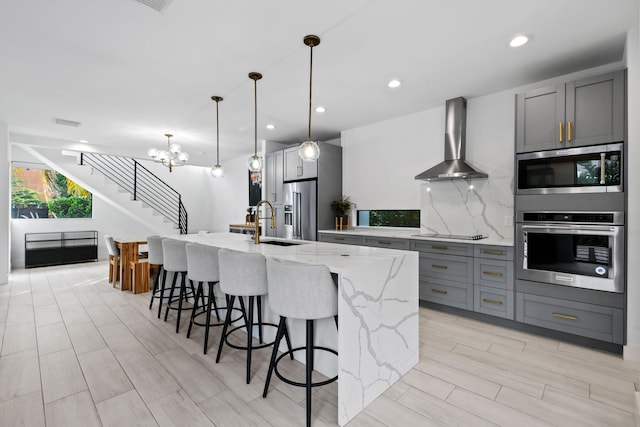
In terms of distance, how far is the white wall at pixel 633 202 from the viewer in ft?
7.66

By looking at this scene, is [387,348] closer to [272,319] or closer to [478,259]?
[272,319]

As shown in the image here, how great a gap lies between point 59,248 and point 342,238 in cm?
651

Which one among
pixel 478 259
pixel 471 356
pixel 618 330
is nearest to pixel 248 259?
pixel 471 356

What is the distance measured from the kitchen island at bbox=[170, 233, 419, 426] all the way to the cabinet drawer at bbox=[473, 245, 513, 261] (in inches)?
50.5

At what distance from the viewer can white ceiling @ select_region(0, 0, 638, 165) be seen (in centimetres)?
210

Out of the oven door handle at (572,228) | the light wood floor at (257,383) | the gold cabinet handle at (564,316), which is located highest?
the oven door handle at (572,228)

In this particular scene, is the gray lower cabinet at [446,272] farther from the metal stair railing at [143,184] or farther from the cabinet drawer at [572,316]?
the metal stair railing at [143,184]

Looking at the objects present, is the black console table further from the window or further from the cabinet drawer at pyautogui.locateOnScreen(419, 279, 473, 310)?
the cabinet drawer at pyautogui.locateOnScreen(419, 279, 473, 310)

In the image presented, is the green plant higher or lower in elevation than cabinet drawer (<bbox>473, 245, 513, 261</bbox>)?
higher

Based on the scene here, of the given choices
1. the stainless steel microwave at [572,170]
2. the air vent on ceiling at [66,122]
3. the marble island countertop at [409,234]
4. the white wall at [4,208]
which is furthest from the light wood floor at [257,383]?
the air vent on ceiling at [66,122]

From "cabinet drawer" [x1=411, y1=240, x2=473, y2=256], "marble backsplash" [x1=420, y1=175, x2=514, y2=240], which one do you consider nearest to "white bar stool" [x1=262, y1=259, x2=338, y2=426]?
"cabinet drawer" [x1=411, y1=240, x2=473, y2=256]

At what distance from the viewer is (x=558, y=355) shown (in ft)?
8.27

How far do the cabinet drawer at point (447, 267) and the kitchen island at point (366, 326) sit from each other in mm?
1278

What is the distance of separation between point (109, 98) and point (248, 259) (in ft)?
10.5
